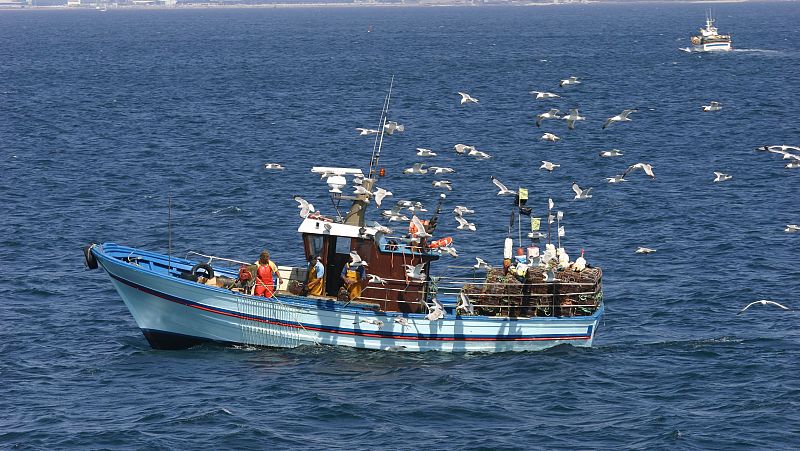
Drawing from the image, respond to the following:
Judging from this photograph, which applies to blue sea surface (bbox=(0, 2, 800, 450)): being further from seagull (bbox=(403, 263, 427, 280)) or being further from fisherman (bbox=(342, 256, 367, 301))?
seagull (bbox=(403, 263, 427, 280))

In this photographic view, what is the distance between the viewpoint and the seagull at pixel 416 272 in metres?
33.9

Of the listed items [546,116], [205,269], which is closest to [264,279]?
[205,269]

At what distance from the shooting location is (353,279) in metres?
35.1

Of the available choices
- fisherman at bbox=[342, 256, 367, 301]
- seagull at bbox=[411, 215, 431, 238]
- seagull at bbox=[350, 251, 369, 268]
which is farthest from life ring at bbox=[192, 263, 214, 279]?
seagull at bbox=[411, 215, 431, 238]

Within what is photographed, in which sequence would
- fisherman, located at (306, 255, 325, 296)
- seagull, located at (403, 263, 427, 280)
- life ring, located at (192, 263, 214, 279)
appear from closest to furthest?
1. seagull, located at (403, 263, 427, 280)
2. fisherman, located at (306, 255, 325, 296)
3. life ring, located at (192, 263, 214, 279)

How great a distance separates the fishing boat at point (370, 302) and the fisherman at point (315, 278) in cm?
10

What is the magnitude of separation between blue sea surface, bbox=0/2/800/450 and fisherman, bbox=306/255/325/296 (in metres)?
1.61

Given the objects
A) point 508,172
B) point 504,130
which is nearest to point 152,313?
point 508,172

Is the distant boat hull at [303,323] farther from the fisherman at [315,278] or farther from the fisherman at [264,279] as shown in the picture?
the fisherman at [315,278]

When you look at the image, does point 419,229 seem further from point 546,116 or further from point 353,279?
point 546,116

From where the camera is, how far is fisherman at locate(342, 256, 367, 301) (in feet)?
115

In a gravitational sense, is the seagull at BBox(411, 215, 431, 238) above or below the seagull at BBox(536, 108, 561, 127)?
below

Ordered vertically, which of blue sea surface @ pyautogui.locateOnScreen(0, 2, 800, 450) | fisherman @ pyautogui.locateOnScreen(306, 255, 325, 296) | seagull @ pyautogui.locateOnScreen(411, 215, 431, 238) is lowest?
blue sea surface @ pyautogui.locateOnScreen(0, 2, 800, 450)

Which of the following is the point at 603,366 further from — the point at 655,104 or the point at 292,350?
the point at 655,104
